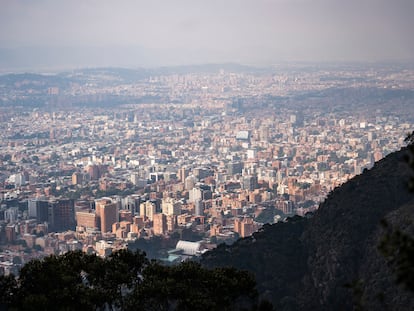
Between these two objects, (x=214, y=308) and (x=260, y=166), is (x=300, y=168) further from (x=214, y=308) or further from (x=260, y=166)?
(x=214, y=308)

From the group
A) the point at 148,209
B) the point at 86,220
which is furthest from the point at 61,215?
the point at 148,209

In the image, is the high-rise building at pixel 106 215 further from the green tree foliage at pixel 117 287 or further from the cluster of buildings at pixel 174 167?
the green tree foliage at pixel 117 287

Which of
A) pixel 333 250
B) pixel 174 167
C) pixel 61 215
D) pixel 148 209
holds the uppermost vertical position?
pixel 333 250

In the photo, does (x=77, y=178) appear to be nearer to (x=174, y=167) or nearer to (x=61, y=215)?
(x=174, y=167)

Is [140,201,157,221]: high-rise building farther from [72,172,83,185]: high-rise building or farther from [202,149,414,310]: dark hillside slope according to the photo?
[202,149,414,310]: dark hillside slope

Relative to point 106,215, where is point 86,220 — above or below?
below

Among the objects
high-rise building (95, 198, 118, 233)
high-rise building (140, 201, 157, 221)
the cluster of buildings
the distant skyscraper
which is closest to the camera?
the distant skyscraper

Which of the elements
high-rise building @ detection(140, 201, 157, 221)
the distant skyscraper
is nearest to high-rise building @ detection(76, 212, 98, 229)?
high-rise building @ detection(140, 201, 157, 221)
